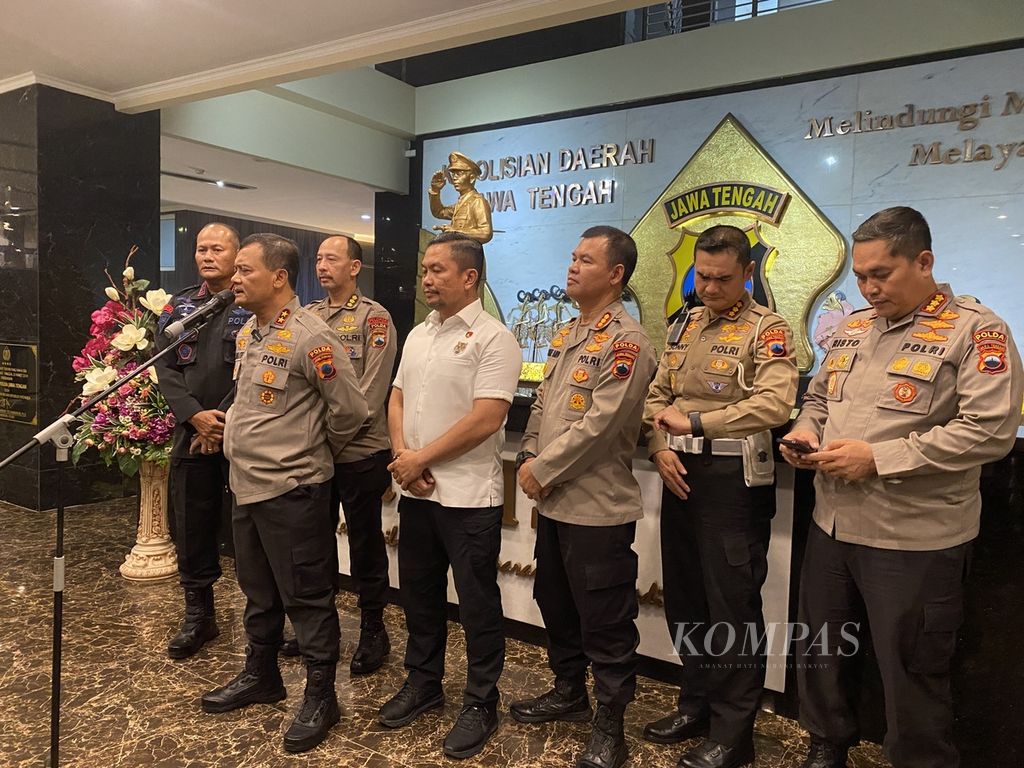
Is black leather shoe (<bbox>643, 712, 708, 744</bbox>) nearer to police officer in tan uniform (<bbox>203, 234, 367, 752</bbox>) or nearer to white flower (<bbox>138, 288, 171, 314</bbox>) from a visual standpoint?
police officer in tan uniform (<bbox>203, 234, 367, 752</bbox>)

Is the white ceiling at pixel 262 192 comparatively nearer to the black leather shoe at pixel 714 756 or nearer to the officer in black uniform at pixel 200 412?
the officer in black uniform at pixel 200 412

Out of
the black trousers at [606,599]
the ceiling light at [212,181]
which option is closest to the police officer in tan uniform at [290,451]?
the black trousers at [606,599]

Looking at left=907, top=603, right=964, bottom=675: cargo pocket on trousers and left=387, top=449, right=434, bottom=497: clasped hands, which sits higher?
left=387, top=449, right=434, bottom=497: clasped hands

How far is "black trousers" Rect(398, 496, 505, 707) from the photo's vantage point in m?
2.12

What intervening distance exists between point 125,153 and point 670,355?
411 cm

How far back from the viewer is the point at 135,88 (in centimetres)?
450

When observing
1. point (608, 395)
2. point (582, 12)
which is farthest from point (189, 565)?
point (582, 12)

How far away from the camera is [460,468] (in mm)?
2125

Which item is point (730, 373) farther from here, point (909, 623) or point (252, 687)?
point (252, 687)

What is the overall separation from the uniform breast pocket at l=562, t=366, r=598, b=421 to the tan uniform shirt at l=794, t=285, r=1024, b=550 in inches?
25.0

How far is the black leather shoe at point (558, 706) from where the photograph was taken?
227cm

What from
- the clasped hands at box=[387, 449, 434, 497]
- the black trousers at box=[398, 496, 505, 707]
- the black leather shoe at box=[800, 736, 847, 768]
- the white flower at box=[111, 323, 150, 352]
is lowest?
the black leather shoe at box=[800, 736, 847, 768]

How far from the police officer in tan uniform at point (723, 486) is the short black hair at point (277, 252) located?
121 cm

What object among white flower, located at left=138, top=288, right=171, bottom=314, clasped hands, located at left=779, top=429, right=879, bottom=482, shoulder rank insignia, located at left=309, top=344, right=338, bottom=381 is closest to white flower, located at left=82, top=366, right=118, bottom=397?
white flower, located at left=138, top=288, right=171, bottom=314
